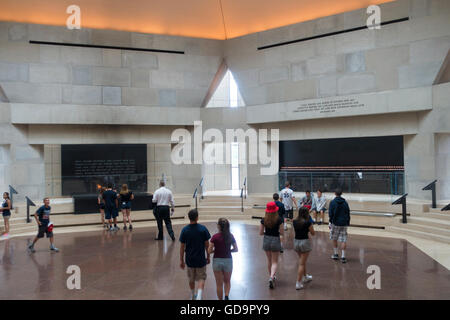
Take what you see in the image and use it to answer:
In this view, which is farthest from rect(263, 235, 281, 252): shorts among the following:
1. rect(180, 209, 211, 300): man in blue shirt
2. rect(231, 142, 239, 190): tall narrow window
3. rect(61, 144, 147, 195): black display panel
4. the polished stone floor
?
rect(231, 142, 239, 190): tall narrow window

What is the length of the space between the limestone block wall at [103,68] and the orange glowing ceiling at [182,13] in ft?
1.24

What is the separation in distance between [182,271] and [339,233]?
11.4 feet

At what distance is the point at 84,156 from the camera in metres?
17.3

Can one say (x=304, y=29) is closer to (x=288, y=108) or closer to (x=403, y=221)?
(x=288, y=108)

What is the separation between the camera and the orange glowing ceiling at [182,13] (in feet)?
51.6

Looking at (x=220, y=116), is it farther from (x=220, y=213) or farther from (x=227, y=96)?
(x=220, y=213)

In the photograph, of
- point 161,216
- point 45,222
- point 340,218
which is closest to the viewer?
point 340,218

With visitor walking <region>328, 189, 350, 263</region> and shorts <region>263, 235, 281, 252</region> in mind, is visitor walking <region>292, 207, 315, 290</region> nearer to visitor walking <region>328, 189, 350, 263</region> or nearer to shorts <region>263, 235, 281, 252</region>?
shorts <region>263, 235, 281, 252</region>

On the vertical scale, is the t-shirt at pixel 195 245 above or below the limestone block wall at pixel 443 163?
→ below

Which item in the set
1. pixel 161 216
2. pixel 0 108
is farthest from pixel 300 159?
pixel 0 108

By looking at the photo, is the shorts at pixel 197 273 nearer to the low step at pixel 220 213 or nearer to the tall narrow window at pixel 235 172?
the low step at pixel 220 213

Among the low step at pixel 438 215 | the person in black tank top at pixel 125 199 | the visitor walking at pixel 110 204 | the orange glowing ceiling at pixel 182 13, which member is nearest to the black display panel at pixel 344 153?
the low step at pixel 438 215

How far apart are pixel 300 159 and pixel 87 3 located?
11.1m

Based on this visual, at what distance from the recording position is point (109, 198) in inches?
512
